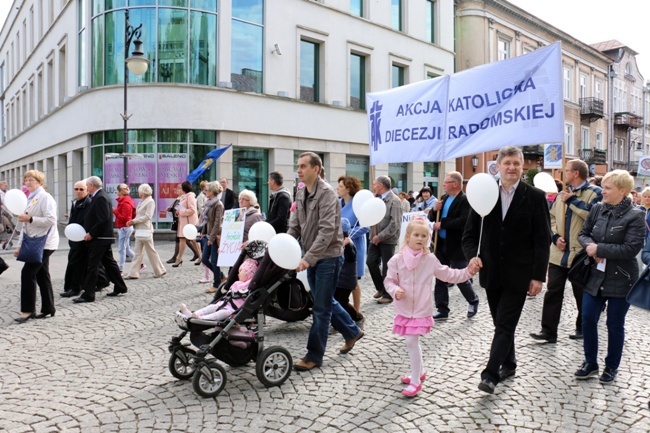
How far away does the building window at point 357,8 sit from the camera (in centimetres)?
2384

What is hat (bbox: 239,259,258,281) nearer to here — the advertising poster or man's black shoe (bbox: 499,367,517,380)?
man's black shoe (bbox: 499,367,517,380)

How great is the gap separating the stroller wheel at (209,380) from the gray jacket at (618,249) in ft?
10.4

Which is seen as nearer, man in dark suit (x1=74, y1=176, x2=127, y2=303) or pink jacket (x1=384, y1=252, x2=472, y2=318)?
pink jacket (x1=384, y1=252, x2=472, y2=318)

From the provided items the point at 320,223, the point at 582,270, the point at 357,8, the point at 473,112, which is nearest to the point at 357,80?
the point at 357,8

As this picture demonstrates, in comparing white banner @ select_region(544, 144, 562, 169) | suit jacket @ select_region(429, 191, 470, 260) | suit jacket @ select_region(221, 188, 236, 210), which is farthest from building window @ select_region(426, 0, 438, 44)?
suit jacket @ select_region(429, 191, 470, 260)

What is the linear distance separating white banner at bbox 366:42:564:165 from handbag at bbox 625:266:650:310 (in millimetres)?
2133

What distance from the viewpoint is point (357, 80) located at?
24.3m

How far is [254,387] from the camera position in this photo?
4.49m

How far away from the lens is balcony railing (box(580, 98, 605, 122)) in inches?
1678

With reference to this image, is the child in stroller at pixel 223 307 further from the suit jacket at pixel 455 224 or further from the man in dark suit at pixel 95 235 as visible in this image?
the man in dark suit at pixel 95 235

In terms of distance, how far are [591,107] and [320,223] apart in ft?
144

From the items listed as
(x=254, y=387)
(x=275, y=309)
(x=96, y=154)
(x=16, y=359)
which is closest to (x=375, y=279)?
(x=275, y=309)

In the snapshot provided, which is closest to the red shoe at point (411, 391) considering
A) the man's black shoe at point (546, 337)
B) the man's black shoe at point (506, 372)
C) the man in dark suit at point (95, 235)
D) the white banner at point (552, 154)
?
the man's black shoe at point (506, 372)

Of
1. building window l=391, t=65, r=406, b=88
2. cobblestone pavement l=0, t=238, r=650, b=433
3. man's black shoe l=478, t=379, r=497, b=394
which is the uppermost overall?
building window l=391, t=65, r=406, b=88
